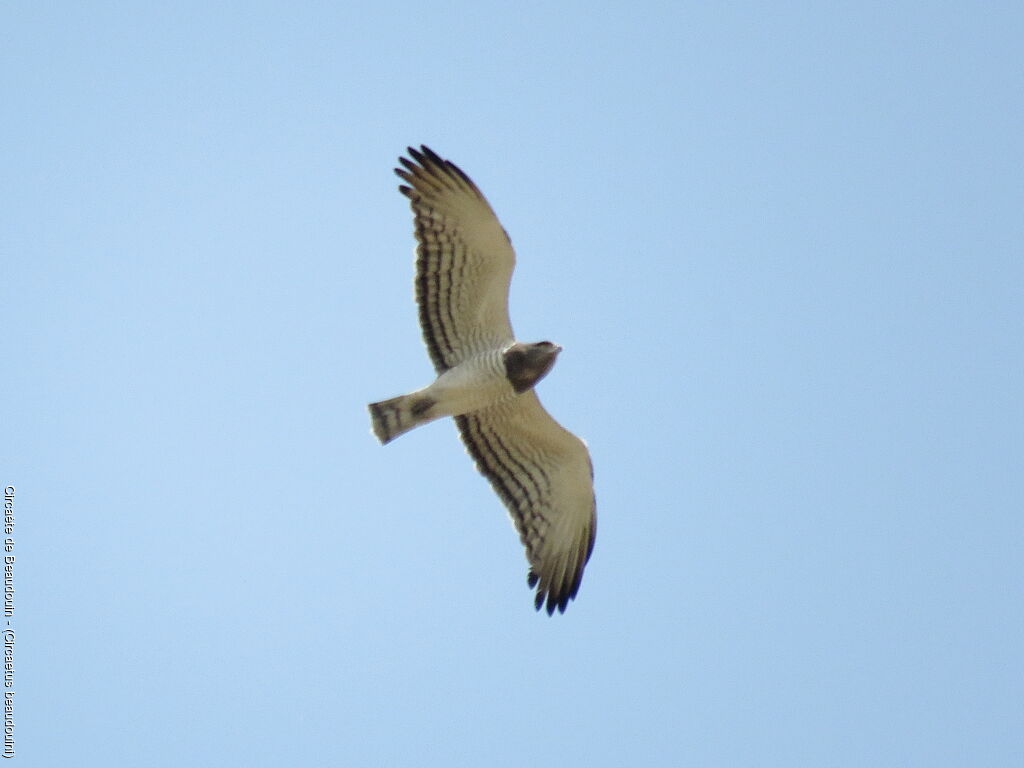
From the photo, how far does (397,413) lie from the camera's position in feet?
38.1

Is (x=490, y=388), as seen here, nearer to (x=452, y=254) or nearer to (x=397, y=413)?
(x=397, y=413)

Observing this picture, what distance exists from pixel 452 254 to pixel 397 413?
136 cm

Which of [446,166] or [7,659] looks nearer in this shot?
[446,166]

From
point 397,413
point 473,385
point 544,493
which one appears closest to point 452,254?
point 473,385

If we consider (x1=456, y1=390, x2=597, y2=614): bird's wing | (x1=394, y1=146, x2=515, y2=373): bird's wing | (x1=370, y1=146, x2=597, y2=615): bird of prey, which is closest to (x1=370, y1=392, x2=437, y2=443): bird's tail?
(x1=370, y1=146, x2=597, y2=615): bird of prey

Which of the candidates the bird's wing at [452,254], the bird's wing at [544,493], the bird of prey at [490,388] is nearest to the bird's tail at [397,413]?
the bird of prey at [490,388]

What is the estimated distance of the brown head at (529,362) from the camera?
11422 mm

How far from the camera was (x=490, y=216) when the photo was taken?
37.8 feet

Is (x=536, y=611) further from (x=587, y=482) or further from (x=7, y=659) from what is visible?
(x=7, y=659)

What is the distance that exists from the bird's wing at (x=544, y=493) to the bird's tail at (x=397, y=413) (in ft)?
2.04

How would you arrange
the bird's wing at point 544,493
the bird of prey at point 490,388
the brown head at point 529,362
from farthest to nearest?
Answer: the bird's wing at point 544,493 → the bird of prey at point 490,388 → the brown head at point 529,362

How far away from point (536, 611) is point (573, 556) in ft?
1.85

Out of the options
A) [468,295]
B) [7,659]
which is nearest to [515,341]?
[468,295]

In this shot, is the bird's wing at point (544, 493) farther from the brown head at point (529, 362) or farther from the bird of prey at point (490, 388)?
the brown head at point (529, 362)
